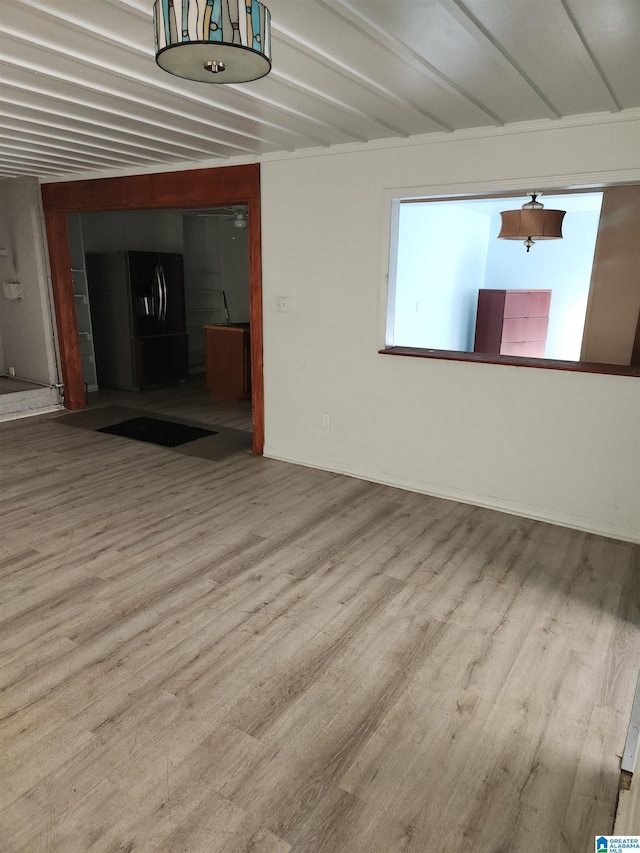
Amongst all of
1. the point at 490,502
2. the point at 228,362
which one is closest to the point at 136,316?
the point at 228,362

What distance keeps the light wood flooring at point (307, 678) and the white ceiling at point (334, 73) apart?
2.43m

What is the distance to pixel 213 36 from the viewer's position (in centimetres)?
133

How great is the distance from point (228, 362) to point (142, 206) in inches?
86.3

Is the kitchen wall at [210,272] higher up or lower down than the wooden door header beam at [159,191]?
lower down

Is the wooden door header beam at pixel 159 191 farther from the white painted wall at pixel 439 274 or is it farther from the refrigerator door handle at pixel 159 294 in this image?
the white painted wall at pixel 439 274

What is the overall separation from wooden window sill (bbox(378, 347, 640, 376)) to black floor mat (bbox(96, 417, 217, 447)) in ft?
7.47

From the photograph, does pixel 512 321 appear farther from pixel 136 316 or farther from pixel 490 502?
pixel 136 316

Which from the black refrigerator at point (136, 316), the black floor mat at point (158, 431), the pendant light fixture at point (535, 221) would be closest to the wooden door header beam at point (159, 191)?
the black refrigerator at point (136, 316)

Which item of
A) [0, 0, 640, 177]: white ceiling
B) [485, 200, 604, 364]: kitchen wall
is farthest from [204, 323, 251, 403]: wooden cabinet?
[485, 200, 604, 364]: kitchen wall

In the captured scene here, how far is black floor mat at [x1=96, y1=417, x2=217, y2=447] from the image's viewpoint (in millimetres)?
5293

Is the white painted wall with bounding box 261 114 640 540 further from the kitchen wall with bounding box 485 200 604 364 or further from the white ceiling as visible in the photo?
the kitchen wall with bounding box 485 200 604 364

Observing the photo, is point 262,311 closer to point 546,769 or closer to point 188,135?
point 188,135

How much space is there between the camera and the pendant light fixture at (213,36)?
1326 mm

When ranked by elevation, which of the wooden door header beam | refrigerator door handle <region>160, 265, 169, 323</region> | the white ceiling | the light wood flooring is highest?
the white ceiling
